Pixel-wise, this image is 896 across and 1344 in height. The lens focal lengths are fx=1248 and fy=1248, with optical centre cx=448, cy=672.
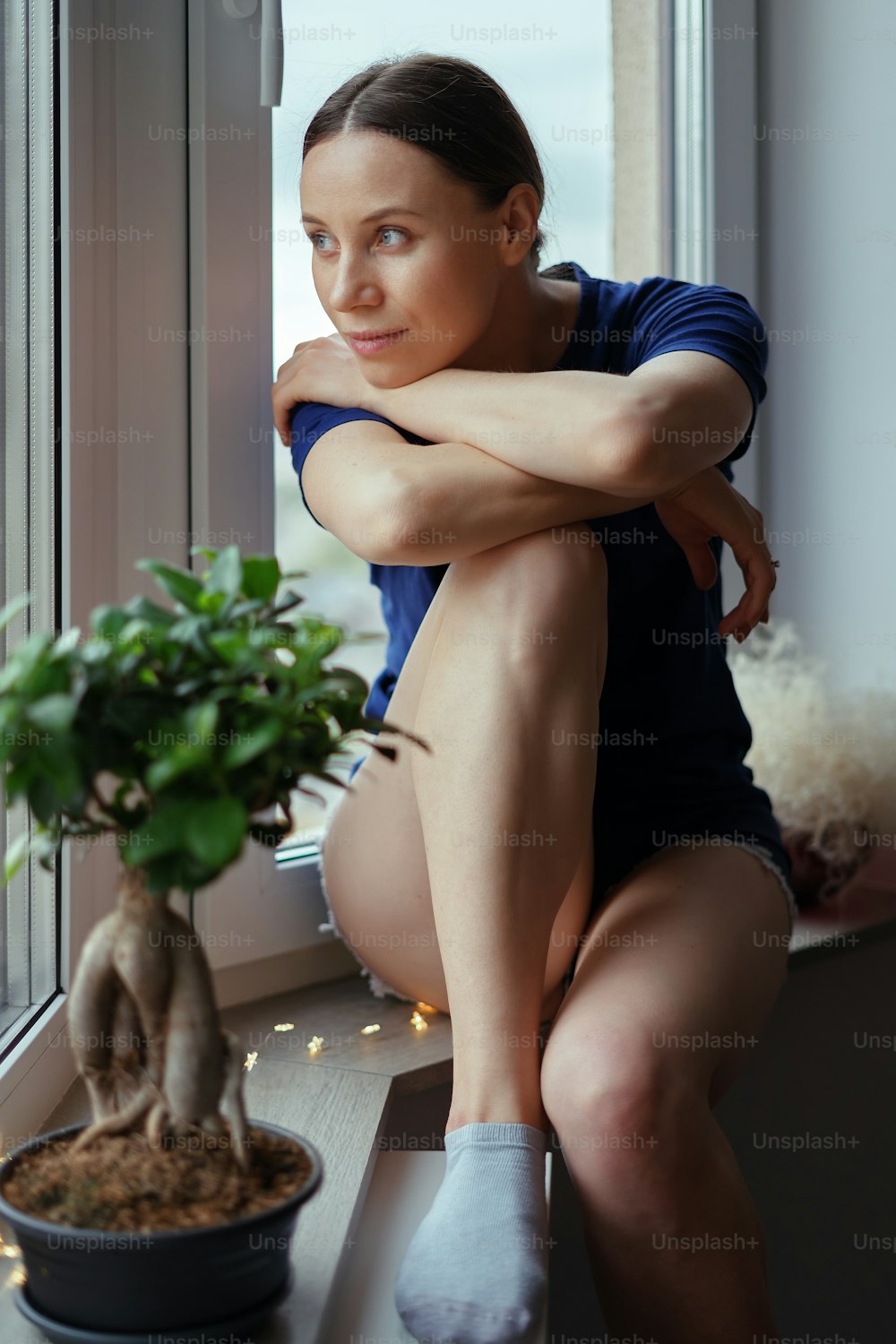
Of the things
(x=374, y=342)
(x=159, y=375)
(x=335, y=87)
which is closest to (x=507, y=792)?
(x=374, y=342)

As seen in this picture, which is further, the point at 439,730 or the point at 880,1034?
the point at 880,1034

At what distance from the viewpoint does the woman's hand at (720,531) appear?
1.13 meters

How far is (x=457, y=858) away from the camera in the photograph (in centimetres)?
93

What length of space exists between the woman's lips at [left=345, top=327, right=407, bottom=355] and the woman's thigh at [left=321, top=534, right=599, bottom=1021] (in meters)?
0.22

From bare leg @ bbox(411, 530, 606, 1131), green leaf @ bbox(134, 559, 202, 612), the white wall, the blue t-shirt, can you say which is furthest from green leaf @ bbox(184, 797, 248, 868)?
the white wall

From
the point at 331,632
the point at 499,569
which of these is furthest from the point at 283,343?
the point at 331,632

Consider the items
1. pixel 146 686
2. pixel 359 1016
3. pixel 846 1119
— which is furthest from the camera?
pixel 846 1119

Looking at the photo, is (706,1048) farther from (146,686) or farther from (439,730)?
(146,686)

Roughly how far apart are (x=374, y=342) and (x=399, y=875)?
18.8 inches

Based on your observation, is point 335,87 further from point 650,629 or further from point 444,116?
point 650,629

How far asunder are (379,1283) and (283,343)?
91cm

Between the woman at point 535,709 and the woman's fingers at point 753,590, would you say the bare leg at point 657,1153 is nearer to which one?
the woman at point 535,709

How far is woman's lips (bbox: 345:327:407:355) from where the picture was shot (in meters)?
1.09

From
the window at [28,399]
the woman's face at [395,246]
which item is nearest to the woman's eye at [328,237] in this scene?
the woman's face at [395,246]
